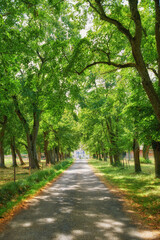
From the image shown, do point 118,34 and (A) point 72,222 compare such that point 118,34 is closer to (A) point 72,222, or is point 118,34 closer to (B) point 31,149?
(A) point 72,222

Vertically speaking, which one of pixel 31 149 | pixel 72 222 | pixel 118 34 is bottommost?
pixel 72 222

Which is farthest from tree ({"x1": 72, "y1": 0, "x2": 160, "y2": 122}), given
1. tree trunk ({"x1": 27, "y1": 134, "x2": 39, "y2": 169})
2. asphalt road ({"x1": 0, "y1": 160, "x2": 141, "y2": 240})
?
tree trunk ({"x1": 27, "y1": 134, "x2": 39, "y2": 169})

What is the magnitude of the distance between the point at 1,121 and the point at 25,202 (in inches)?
558

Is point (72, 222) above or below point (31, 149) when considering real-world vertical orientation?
below

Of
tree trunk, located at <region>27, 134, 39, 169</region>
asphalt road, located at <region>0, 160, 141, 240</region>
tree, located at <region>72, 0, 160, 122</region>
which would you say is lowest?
asphalt road, located at <region>0, 160, 141, 240</region>

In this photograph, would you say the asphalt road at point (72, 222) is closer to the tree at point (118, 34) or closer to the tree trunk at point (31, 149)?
the tree at point (118, 34)

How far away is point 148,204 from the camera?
719 cm

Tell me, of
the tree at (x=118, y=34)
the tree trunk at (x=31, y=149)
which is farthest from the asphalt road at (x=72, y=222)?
the tree trunk at (x=31, y=149)

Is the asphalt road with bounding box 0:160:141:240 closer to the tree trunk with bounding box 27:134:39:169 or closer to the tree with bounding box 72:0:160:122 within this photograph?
the tree with bounding box 72:0:160:122

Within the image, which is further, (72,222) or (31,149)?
(31,149)

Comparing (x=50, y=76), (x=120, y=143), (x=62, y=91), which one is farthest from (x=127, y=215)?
(x=120, y=143)

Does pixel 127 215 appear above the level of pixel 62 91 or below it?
below

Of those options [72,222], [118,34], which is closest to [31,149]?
[118,34]

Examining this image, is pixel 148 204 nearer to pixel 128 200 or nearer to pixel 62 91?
pixel 128 200
